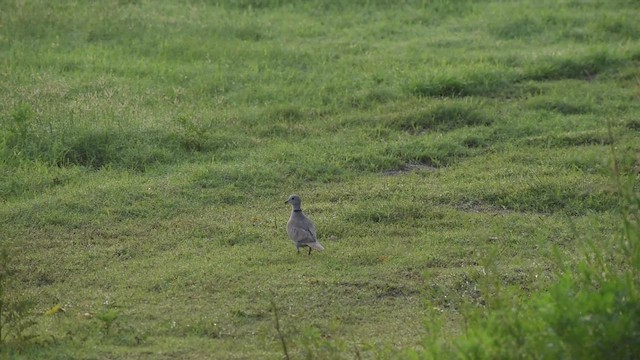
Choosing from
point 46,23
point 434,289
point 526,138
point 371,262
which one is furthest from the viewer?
point 46,23

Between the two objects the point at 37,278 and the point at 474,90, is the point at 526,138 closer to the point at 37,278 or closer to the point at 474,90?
the point at 474,90

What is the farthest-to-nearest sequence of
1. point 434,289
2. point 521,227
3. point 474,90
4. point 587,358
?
point 474,90, point 521,227, point 434,289, point 587,358

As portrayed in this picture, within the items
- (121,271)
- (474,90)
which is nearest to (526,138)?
(474,90)

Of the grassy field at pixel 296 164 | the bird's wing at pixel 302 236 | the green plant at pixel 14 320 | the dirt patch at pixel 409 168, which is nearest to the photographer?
the green plant at pixel 14 320

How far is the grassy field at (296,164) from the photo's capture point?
680 cm

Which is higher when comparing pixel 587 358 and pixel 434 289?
pixel 587 358

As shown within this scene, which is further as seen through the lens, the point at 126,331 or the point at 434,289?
the point at 434,289

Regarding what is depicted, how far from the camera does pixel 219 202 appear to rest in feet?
29.0

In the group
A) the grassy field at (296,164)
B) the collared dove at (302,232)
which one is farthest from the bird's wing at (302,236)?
the grassy field at (296,164)

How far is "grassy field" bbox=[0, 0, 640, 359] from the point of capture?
6.80 metres

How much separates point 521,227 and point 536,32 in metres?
5.09

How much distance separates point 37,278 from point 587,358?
12.4 ft

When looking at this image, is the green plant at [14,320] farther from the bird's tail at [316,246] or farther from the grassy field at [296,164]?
the bird's tail at [316,246]

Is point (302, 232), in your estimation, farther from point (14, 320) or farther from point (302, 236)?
point (14, 320)
